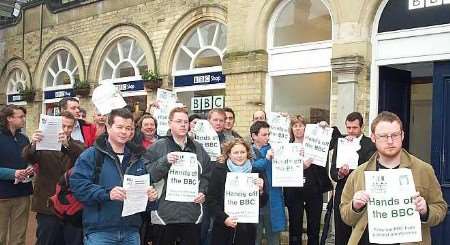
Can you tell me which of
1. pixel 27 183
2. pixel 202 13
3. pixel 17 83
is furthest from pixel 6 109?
pixel 17 83

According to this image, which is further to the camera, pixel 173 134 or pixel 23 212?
pixel 23 212

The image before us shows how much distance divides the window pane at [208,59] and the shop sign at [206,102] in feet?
2.76

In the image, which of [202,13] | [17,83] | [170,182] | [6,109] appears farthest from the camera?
[17,83]

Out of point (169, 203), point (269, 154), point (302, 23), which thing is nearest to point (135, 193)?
point (169, 203)

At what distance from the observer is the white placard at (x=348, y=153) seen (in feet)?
20.6

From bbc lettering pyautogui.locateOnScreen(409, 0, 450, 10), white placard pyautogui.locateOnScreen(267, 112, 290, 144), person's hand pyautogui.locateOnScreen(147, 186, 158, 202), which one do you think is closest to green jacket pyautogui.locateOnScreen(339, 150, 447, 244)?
person's hand pyautogui.locateOnScreen(147, 186, 158, 202)

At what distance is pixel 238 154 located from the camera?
5594mm

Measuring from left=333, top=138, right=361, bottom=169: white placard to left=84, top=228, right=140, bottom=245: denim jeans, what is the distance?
9.48 ft

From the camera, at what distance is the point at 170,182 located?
5.21 meters

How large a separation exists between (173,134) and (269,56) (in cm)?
653

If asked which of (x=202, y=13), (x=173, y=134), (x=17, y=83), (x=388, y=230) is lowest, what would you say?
(x=388, y=230)

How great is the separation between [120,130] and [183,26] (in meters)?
9.52

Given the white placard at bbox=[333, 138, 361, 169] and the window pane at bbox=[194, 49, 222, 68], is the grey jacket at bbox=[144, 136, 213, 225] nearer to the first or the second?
the white placard at bbox=[333, 138, 361, 169]

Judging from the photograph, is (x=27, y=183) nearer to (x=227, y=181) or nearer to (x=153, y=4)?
(x=227, y=181)
